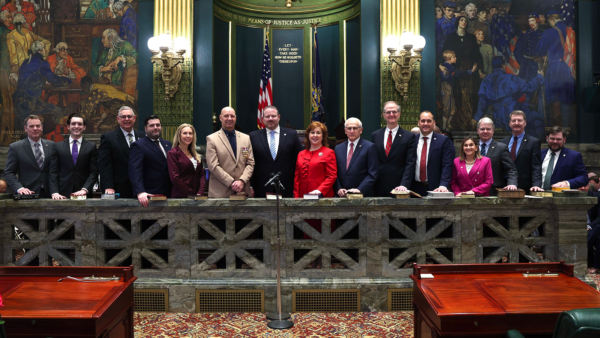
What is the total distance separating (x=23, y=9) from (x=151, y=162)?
5444 mm

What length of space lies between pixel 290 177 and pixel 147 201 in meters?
1.44

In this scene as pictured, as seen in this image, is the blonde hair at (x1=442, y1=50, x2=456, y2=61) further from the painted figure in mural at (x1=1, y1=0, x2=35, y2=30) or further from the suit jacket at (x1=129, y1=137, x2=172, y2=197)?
the painted figure in mural at (x1=1, y1=0, x2=35, y2=30)

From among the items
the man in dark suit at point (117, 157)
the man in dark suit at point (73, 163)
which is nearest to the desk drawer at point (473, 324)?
the man in dark suit at point (117, 157)

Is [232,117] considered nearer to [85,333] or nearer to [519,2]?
[85,333]

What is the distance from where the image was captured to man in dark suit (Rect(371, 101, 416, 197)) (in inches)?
170

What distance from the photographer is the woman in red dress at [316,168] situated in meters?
4.25

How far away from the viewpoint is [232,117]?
438 centimetres

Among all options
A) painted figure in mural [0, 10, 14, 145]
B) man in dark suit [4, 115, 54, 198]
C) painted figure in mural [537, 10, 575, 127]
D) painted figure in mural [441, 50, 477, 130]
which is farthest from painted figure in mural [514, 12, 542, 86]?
painted figure in mural [0, 10, 14, 145]

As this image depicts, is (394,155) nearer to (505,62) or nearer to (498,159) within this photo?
(498,159)

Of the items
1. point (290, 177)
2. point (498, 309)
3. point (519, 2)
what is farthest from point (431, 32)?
point (498, 309)

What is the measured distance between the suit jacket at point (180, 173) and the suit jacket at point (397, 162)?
182cm

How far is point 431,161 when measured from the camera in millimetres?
4367

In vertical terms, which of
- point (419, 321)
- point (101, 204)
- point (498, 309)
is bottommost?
point (419, 321)

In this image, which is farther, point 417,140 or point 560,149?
point 560,149
